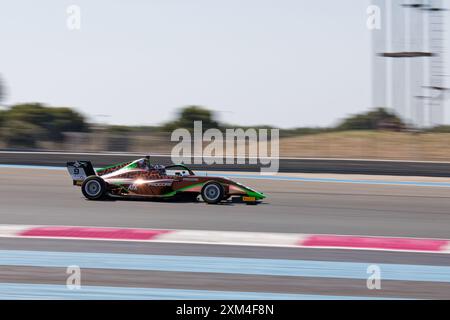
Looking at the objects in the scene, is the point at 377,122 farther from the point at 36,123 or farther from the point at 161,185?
the point at 161,185

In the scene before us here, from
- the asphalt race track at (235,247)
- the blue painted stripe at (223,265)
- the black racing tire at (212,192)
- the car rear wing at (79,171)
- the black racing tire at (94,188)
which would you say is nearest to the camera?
the asphalt race track at (235,247)

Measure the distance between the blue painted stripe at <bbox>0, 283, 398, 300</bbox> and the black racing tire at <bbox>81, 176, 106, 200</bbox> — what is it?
5.31 metres

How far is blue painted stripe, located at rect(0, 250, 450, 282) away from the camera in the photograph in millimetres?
6957

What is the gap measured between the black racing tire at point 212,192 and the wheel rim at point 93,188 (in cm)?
173

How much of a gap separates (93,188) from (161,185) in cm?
114

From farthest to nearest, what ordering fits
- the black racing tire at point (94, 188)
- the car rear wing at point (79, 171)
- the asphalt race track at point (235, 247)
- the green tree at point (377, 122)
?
the green tree at point (377, 122)
the car rear wing at point (79, 171)
the black racing tire at point (94, 188)
the asphalt race track at point (235, 247)

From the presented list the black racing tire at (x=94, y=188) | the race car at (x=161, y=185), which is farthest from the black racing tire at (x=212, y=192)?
the black racing tire at (x=94, y=188)

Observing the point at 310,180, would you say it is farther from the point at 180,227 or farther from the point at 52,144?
the point at 52,144

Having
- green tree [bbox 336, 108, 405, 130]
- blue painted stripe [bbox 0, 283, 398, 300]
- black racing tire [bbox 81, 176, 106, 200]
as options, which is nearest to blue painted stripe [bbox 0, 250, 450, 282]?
blue painted stripe [bbox 0, 283, 398, 300]

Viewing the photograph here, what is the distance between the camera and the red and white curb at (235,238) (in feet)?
27.1

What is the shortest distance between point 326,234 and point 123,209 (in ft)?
11.1

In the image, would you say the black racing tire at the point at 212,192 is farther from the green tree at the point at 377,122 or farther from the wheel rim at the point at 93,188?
the green tree at the point at 377,122

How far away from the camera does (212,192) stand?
11.4m

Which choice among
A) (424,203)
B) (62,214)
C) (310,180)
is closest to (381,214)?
(424,203)
